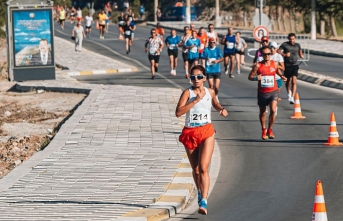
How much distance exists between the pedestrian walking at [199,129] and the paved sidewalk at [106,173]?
21.0 inches

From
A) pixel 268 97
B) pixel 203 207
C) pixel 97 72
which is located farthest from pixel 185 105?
pixel 97 72

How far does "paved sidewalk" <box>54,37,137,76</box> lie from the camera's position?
3725 cm

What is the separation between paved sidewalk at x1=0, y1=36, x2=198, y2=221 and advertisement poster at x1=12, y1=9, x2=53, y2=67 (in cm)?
1193

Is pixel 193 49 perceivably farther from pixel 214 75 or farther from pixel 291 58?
pixel 291 58

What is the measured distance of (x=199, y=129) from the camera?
1116 centimetres

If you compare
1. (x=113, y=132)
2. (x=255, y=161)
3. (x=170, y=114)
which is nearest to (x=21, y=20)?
(x=170, y=114)

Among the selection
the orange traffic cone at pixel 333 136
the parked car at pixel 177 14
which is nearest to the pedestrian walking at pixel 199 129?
the orange traffic cone at pixel 333 136

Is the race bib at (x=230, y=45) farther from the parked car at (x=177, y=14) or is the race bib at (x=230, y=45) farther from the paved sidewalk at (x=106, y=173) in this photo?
the parked car at (x=177, y=14)

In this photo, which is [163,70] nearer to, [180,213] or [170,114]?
[170,114]

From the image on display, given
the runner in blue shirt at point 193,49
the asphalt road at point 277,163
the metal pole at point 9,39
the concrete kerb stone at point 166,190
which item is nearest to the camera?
the concrete kerb stone at point 166,190

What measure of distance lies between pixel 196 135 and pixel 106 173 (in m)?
2.97

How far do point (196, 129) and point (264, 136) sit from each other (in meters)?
6.82

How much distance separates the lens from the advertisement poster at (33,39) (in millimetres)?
33625

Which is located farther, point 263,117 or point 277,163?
point 263,117
